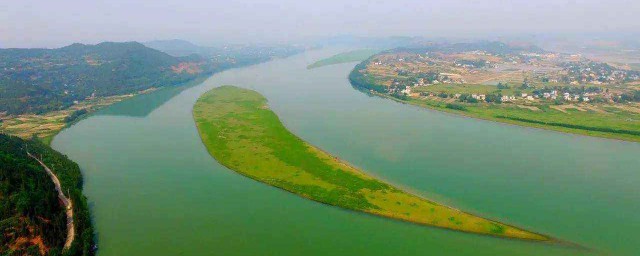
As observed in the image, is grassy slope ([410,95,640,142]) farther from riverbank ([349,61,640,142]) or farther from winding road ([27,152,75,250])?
winding road ([27,152,75,250])

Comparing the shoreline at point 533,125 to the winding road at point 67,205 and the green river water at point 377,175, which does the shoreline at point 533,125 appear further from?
the winding road at point 67,205

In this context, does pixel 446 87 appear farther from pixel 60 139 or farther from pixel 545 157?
pixel 60 139

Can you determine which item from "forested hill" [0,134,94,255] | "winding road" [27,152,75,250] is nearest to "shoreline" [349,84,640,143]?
"forested hill" [0,134,94,255]

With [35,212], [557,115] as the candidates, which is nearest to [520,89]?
[557,115]

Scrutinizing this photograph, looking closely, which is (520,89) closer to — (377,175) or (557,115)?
(557,115)

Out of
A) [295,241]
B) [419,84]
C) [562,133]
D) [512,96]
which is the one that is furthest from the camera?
[419,84]

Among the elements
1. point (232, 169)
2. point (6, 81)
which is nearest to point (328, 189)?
point (232, 169)
